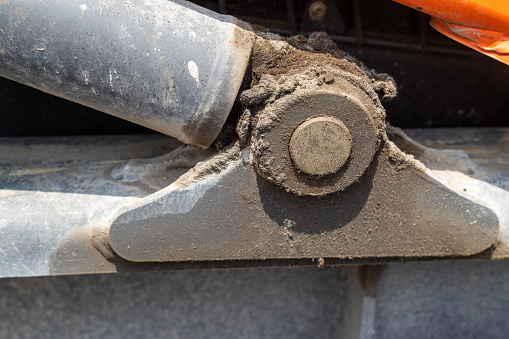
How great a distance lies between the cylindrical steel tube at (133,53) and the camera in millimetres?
847

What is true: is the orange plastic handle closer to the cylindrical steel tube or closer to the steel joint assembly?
the steel joint assembly

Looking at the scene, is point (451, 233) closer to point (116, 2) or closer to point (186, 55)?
point (186, 55)

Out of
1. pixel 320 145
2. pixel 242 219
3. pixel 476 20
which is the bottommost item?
pixel 242 219

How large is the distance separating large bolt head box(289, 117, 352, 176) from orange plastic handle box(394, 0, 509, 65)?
0.28m

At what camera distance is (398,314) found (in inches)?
54.5

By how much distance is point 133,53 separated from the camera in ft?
2.82

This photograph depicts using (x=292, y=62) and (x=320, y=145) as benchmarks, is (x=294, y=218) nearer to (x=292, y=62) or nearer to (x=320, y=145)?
(x=320, y=145)

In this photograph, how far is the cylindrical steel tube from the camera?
33.4 inches

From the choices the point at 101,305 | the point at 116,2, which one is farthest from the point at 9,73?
the point at 101,305

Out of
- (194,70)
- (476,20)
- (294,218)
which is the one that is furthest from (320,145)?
(476,20)

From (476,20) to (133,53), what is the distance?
0.70 m

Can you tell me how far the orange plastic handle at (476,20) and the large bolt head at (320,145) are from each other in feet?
0.93

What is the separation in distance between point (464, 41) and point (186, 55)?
0.61 meters

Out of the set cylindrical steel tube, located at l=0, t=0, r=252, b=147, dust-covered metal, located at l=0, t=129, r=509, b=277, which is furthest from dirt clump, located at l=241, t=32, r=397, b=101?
dust-covered metal, located at l=0, t=129, r=509, b=277
